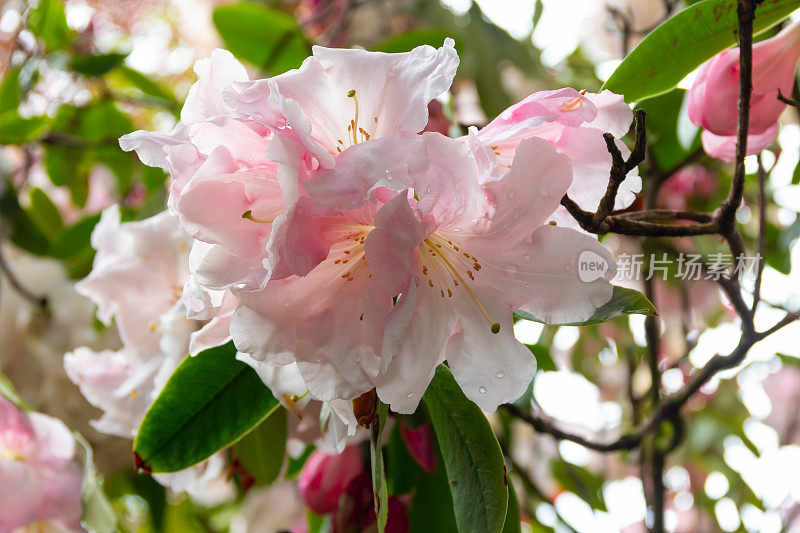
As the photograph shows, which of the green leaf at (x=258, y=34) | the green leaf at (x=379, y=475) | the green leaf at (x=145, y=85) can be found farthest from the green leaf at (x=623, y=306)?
the green leaf at (x=145, y=85)

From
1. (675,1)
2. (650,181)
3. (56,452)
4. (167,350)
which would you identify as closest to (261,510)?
(56,452)

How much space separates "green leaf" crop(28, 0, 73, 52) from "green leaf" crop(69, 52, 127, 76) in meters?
0.19

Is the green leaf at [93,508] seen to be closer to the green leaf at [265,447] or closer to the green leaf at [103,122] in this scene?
the green leaf at [265,447]

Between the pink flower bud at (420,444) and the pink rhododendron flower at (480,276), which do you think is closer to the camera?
the pink rhododendron flower at (480,276)

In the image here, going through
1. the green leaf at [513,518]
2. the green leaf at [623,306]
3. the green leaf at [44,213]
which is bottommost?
the green leaf at [44,213]

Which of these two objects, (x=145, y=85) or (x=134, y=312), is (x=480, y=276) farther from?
(x=145, y=85)

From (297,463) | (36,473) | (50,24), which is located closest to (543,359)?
(297,463)

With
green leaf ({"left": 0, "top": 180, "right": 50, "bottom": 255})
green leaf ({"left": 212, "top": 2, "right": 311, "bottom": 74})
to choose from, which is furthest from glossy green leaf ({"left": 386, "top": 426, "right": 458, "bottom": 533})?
green leaf ({"left": 0, "top": 180, "right": 50, "bottom": 255})

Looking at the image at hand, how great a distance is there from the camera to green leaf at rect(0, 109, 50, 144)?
3.18 ft

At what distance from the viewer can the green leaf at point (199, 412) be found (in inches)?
21.2

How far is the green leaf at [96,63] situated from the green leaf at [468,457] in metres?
0.74

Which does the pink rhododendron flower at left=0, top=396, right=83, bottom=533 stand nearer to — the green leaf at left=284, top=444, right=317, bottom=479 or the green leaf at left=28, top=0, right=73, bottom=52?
the green leaf at left=284, top=444, right=317, bottom=479

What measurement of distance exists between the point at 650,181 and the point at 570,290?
1.57ft

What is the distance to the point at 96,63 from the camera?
100 cm
